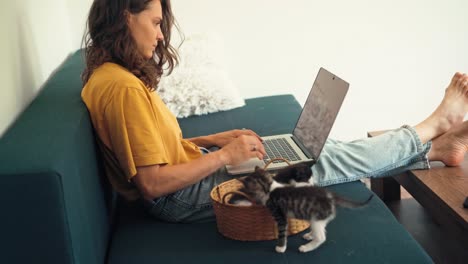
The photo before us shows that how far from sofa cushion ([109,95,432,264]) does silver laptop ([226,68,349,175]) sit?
17cm

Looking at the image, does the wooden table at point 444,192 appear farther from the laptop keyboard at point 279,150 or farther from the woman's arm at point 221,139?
the woman's arm at point 221,139

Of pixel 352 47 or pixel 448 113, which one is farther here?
pixel 352 47

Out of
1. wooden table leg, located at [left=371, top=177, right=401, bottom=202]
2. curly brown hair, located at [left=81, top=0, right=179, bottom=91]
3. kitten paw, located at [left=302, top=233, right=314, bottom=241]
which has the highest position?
curly brown hair, located at [left=81, top=0, right=179, bottom=91]

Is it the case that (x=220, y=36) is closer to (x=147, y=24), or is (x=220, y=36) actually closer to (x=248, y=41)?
(x=248, y=41)

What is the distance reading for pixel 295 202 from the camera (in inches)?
52.4

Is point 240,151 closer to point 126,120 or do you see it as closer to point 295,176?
point 295,176

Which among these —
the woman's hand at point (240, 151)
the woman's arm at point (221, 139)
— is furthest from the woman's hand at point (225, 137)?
the woman's hand at point (240, 151)

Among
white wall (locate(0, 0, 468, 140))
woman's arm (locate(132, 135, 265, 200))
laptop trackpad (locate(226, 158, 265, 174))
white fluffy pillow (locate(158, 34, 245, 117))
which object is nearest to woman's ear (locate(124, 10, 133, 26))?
woman's arm (locate(132, 135, 265, 200))

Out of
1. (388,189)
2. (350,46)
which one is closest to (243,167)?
(388,189)

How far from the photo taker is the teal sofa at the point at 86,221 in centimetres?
108

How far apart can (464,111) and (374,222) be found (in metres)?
0.83

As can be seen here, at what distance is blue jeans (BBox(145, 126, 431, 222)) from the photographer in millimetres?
1635

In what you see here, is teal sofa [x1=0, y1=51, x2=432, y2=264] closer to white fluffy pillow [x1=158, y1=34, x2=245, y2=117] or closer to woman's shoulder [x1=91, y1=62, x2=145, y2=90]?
woman's shoulder [x1=91, y1=62, x2=145, y2=90]

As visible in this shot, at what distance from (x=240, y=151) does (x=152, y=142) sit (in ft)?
0.96
